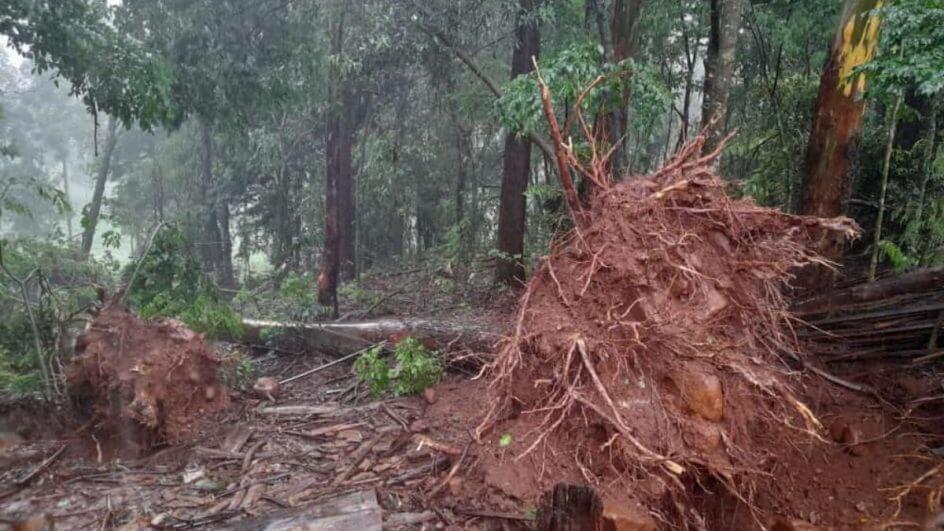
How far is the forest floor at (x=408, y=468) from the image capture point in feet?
→ 15.0

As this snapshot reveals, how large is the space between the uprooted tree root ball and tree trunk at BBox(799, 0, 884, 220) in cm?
185

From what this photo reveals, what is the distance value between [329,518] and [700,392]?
3018mm

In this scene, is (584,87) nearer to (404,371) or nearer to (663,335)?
(663,335)

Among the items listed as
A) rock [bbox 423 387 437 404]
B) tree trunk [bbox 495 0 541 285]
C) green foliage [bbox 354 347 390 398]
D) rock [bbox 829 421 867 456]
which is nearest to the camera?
rock [bbox 829 421 867 456]

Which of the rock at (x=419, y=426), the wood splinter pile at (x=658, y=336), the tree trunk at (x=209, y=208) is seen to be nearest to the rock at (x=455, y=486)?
the wood splinter pile at (x=658, y=336)

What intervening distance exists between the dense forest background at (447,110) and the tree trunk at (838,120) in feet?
0.07

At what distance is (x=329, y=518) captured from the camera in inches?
186

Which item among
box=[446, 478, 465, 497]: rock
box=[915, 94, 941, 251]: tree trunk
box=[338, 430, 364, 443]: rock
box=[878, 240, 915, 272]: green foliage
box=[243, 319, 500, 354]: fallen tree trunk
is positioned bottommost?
box=[338, 430, 364, 443]: rock

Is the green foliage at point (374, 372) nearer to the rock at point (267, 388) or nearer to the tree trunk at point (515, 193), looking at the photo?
the rock at point (267, 388)

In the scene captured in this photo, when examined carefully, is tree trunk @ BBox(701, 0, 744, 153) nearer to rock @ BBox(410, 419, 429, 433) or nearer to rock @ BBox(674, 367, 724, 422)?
rock @ BBox(674, 367, 724, 422)

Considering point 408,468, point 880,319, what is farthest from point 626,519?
point 880,319

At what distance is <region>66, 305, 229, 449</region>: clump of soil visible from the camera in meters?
6.21

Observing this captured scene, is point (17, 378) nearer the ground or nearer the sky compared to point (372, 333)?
nearer the ground

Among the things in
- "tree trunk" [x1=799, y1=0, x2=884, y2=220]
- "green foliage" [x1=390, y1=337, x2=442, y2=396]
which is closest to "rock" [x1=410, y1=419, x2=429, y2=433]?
"green foliage" [x1=390, y1=337, x2=442, y2=396]
